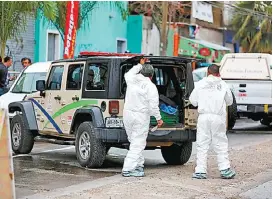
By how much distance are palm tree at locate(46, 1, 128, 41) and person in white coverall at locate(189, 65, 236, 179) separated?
12.2m

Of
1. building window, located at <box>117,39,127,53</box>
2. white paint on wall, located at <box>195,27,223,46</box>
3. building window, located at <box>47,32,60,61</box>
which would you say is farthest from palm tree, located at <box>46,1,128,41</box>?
white paint on wall, located at <box>195,27,223,46</box>

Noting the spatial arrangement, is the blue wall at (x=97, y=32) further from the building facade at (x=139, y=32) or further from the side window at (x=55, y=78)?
the side window at (x=55, y=78)

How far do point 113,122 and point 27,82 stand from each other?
680 cm

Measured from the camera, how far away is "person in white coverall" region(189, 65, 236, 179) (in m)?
10.4

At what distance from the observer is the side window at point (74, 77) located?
11.9 metres

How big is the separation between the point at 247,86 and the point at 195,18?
16.6m

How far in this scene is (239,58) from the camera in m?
21.1

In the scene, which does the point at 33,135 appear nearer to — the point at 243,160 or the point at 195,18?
the point at 243,160

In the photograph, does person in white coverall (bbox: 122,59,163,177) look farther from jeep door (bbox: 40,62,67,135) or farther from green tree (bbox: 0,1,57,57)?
green tree (bbox: 0,1,57,57)

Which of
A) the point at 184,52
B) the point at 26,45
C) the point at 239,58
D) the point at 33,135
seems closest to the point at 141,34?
the point at 184,52

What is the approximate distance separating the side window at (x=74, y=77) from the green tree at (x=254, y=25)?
28203 mm

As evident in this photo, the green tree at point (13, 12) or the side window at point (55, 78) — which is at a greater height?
the green tree at point (13, 12)

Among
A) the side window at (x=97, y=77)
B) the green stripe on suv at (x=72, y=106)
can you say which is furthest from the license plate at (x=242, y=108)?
the side window at (x=97, y=77)

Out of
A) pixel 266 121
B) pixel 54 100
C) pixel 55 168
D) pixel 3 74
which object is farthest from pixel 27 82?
pixel 266 121
